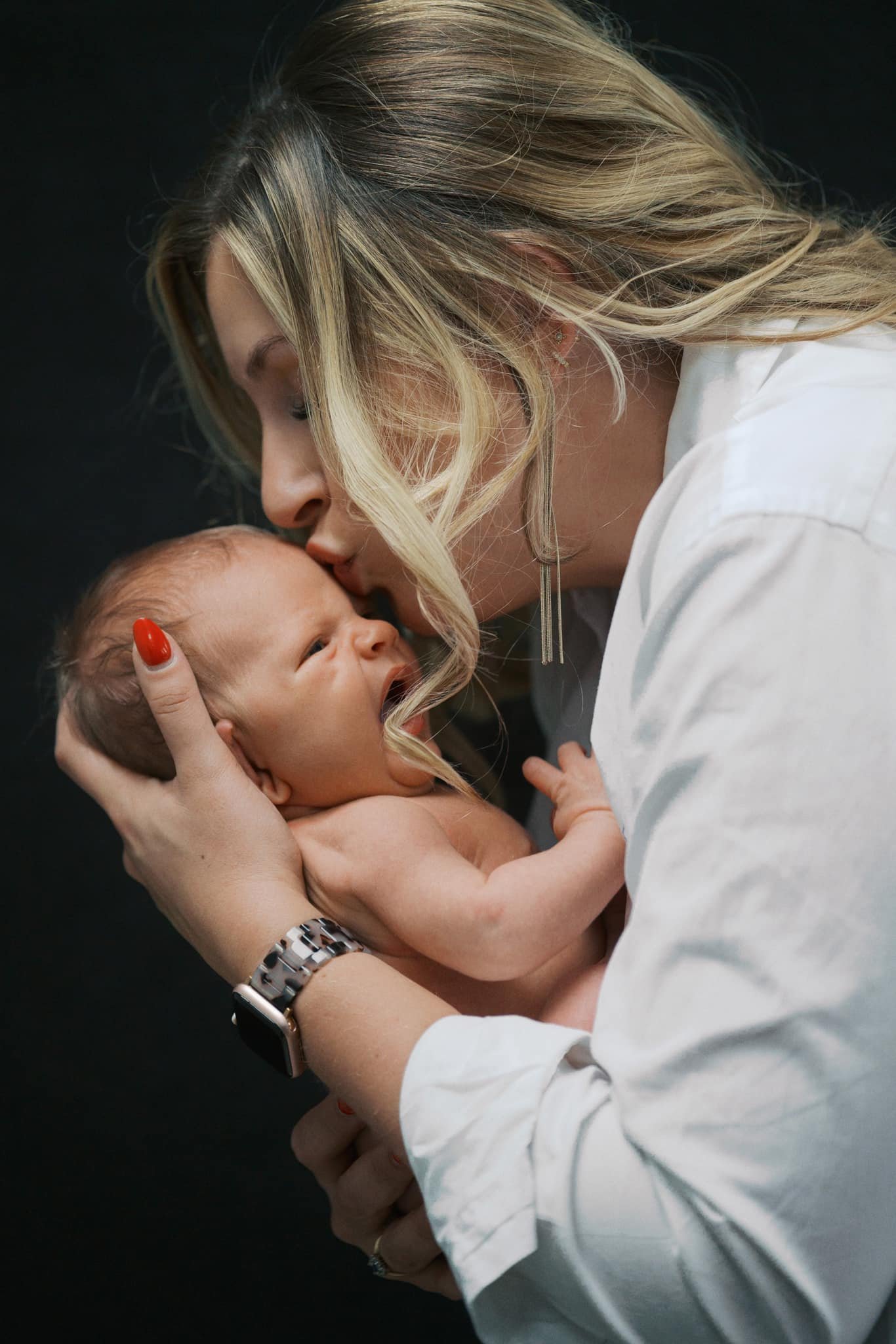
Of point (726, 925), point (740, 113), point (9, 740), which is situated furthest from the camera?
point (9, 740)

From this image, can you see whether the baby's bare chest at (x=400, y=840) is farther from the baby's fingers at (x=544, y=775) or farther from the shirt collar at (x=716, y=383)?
the shirt collar at (x=716, y=383)

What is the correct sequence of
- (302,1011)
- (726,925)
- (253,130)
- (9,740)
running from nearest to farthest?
(726,925) → (302,1011) → (253,130) → (9,740)

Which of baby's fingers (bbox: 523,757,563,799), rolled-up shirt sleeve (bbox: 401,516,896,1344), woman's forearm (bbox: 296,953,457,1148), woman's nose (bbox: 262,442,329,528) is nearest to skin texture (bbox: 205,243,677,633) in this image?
woman's nose (bbox: 262,442,329,528)

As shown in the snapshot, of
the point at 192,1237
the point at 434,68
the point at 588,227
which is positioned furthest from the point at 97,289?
the point at 192,1237

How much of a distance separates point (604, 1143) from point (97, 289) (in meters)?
1.58

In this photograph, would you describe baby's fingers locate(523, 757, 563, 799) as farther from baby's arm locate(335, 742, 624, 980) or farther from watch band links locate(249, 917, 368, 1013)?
watch band links locate(249, 917, 368, 1013)

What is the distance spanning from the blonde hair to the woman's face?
42 mm

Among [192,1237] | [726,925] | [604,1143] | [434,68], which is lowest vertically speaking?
[192,1237]

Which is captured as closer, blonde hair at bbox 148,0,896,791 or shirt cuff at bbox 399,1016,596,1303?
shirt cuff at bbox 399,1016,596,1303

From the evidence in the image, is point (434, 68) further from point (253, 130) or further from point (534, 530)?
point (534, 530)

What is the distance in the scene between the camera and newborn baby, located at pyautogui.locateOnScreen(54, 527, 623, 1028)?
1.36m

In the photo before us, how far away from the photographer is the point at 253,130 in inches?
57.1

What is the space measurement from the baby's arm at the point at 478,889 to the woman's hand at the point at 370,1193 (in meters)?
0.22

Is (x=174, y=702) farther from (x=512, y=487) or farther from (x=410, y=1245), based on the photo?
(x=410, y=1245)
